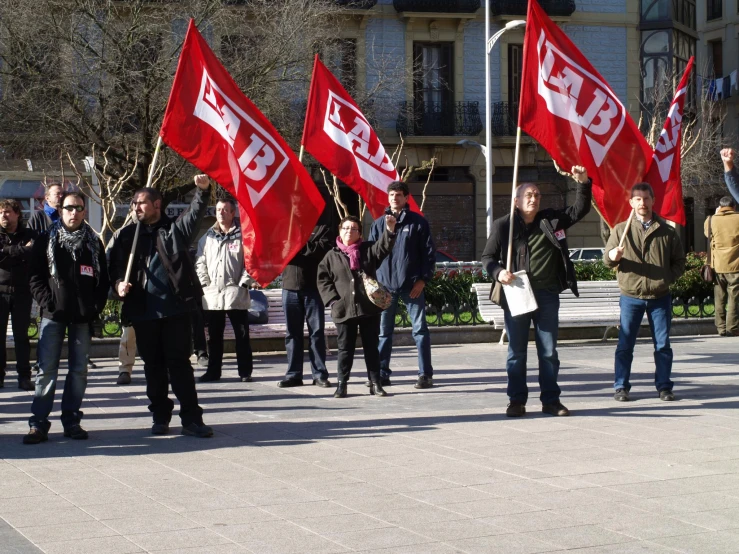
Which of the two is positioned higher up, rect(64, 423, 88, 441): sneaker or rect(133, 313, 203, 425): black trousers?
rect(133, 313, 203, 425): black trousers

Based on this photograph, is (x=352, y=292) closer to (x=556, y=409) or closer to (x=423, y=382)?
(x=423, y=382)

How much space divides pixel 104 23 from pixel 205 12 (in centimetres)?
198

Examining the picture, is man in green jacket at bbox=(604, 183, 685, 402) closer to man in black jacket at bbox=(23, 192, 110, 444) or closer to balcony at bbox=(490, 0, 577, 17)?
man in black jacket at bbox=(23, 192, 110, 444)

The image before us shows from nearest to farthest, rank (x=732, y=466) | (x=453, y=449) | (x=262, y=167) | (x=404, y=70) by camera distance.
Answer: (x=732, y=466) → (x=453, y=449) → (x=262, y=167) → (x=404, y=70)

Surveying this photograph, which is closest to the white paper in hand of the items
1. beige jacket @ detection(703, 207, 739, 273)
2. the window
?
beige jacket @ detection(703, 207, 739, 273)

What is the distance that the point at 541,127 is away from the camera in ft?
30.6

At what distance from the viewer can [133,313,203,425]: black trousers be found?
8.19m

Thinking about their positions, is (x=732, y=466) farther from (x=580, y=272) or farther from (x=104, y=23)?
(x=104, y=23)

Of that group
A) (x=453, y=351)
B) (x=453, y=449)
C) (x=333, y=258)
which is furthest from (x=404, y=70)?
(x=453, y=449)

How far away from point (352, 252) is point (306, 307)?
3.95 ft

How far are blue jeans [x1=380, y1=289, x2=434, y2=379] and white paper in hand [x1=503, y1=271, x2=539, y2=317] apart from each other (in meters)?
1.99

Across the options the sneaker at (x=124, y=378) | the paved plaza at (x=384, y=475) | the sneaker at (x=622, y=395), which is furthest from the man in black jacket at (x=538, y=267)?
the sneaker at (x=124, y=378)

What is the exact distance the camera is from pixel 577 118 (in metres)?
9.47

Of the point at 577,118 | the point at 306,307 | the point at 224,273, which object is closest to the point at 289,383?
the point at 306,307
